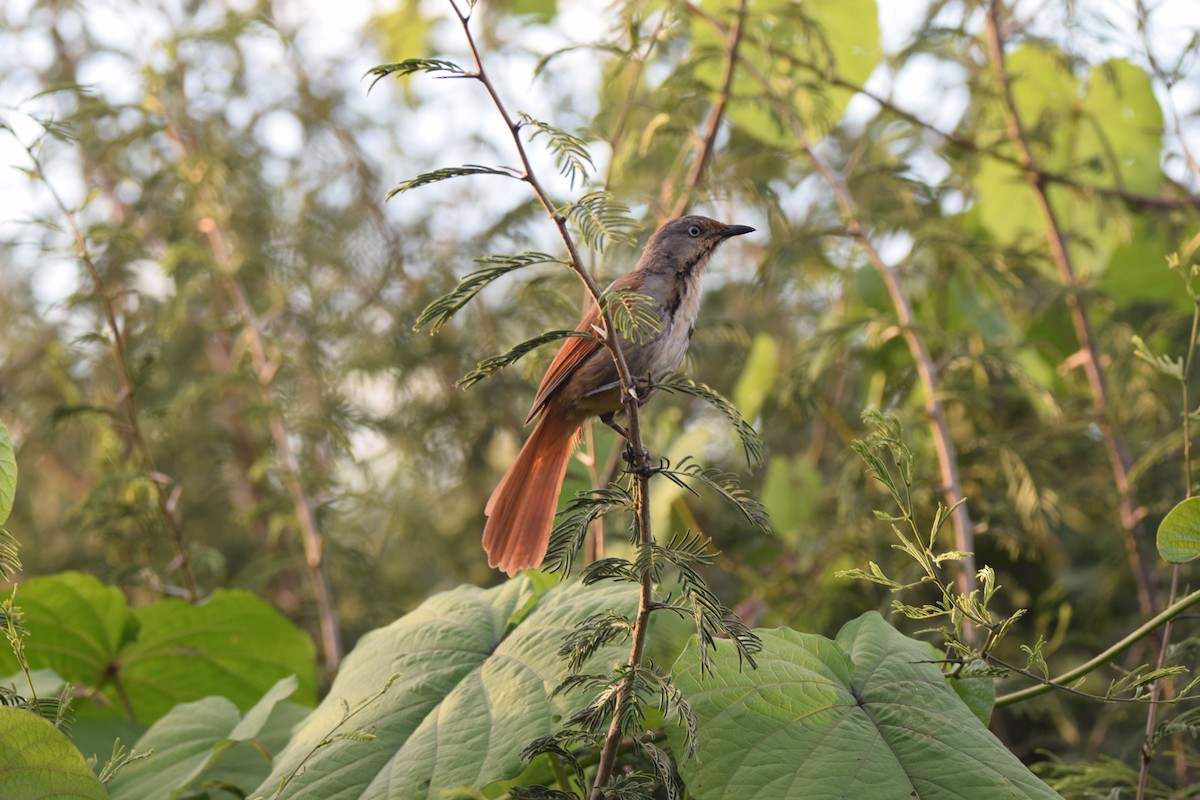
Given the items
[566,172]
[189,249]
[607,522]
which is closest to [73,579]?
[189,249]

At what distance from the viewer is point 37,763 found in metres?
1.60

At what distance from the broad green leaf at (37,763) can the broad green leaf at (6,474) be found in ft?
1.01

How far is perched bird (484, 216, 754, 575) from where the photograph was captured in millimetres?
2236

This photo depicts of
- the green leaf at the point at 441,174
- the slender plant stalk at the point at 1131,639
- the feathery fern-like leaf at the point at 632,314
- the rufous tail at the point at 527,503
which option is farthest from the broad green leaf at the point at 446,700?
the green leaf at the point at 441,174

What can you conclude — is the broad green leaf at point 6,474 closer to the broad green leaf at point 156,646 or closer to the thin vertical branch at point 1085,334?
the broad green leaf at point 156,646

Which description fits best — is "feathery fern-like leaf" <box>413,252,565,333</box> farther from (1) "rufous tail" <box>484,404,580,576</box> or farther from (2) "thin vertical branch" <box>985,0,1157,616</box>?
(2) "thin vertical branch" <box>985,0,1157,616</box>

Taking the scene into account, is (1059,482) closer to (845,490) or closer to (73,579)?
(845,490)

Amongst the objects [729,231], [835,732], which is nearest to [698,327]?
[729,231]

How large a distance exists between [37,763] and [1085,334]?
9.81 feet

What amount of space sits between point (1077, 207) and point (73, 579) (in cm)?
366

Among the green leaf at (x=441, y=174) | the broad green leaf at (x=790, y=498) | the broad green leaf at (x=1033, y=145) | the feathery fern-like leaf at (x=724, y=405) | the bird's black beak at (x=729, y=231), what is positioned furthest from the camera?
the broad green leaf at (x=1033, y=145)

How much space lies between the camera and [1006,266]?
3.37 m

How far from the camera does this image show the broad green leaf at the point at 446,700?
5.59 feet

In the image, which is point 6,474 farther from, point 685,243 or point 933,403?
point 933,403
